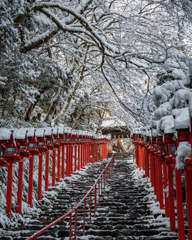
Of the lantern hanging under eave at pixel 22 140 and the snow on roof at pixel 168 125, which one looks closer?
the snow on roof at pixel 168 125

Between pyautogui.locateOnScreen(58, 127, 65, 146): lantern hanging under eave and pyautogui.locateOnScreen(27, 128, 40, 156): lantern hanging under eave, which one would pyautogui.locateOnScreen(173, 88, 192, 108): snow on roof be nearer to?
pyautogui.locateOnScreen(27, 128, 40, 156): lantern hanging under eave

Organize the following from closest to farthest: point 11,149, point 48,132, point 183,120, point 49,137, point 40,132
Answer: point 183,120, point 11,149, point 40,132, point 48,132, point 49,137

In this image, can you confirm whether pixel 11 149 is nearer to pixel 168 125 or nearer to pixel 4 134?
pixel 4 134

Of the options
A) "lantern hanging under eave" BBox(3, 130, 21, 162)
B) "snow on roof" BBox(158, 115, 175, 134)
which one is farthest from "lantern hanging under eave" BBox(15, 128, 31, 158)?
"snow on roof" BBox(158, 115, 175, 134)

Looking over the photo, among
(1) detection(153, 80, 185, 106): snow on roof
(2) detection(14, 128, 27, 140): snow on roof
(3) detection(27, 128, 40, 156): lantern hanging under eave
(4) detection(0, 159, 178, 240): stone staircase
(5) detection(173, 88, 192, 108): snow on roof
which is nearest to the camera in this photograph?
(5) detection(173, 88, 192, 108): snow on roof

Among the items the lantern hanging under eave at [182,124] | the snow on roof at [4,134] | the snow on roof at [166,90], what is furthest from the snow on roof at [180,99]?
the snow on roof at [4,134]

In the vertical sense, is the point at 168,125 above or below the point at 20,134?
above

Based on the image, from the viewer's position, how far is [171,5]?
5629mm

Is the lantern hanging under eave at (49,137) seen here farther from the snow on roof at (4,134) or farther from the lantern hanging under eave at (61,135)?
the snow on roof at (4,134)

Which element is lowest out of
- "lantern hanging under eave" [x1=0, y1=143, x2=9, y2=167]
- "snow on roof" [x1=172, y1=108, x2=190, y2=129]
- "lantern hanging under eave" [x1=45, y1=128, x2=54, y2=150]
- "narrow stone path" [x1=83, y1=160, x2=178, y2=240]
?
"narrow stone path" [x1=83, y1=160, x2=178, y2=240]

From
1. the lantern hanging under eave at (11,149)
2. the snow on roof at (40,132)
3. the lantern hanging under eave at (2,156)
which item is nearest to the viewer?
the lantern hanging under eave at (2,156)

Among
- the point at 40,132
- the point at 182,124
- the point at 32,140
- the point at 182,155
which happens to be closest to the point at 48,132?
the point at 40,132

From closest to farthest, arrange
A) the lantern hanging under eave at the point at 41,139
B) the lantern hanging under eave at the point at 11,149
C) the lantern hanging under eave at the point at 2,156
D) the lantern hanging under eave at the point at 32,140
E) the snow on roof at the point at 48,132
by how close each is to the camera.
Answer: the lantern hanging under eave at the point at 2,156 → the lantern hanging under eave at the point at 11,149 → the lantern hanging under eave at the point at 32,140 → the lantern hanging under eave at the point at 41,139 → the snow on roof at the point at 48,132

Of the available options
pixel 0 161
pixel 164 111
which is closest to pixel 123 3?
pixel 164 111
